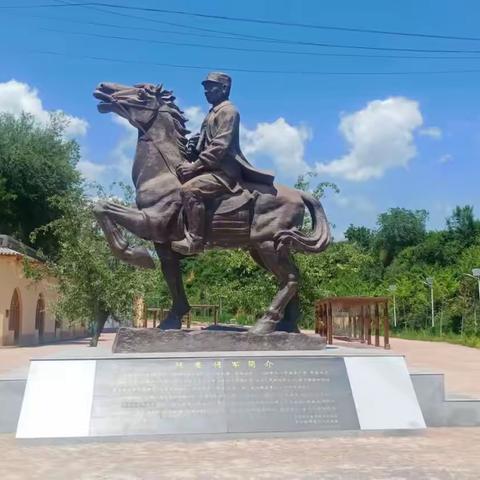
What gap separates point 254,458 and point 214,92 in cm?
452

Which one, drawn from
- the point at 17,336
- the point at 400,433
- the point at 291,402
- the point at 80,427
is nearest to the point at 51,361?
the point at 80,427

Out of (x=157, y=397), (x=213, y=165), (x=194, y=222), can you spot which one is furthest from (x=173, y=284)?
(x=157, y=397)

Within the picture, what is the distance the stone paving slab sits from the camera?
490 cm

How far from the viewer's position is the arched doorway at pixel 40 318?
30266 mm

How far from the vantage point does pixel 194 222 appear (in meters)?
7.80

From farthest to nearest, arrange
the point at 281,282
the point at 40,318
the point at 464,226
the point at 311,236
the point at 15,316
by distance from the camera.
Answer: the point at 464,226, the point at 40,318, the point at 15,316, the point at 311,236, the point at 281,282

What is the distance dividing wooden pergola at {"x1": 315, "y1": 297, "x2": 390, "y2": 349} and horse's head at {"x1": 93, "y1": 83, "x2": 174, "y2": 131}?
10439 mm

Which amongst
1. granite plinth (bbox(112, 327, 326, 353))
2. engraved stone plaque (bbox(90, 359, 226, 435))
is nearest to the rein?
granite plinth (bbox(112, 327, 326, 353))

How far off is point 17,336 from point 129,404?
74.1ft

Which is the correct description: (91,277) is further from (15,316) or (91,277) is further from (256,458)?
(256,458)

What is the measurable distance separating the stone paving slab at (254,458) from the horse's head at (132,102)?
3879 millimetres

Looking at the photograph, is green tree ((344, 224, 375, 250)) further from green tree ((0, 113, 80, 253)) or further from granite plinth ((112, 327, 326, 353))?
granite plinth ((112, 327, 326, 353))

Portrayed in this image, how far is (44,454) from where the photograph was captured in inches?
223

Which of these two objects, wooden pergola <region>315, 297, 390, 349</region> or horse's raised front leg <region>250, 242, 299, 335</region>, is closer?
horse's raised front leg <region>250, 242, 299, 335</region>
